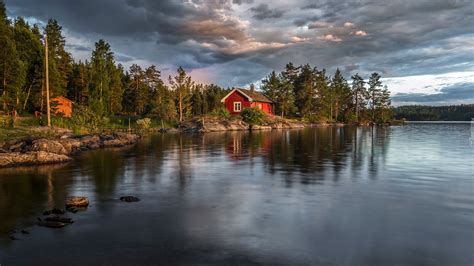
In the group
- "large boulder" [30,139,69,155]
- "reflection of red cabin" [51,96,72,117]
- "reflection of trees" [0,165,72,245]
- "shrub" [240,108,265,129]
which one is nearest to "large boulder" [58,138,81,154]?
"large boulder" [30,139,69,155]

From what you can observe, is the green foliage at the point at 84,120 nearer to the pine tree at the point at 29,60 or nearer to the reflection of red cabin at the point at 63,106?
the reflection of red cabin at the point at 63,106

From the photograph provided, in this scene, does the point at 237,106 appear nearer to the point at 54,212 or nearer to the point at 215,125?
the point at 215,125

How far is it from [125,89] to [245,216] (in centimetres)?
7543

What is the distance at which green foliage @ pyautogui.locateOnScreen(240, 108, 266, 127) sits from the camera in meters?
74.2

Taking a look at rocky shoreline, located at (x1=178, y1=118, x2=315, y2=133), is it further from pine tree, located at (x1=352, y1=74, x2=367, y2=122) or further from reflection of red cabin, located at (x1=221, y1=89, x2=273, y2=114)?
pine tree, located at (x1=352, y1=74, x2=367, y2=122)

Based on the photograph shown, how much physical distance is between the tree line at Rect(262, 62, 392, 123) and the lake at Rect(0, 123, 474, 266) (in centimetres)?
7642

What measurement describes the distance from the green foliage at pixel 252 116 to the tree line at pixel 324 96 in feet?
62.9

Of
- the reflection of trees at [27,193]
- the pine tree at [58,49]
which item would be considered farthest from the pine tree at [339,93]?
the reflection of trees at [27,193]

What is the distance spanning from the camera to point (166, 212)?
1117 centimetres

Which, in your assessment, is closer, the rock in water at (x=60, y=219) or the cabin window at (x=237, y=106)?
the rock in water at (x=60, y=219)

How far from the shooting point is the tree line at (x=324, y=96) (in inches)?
3762

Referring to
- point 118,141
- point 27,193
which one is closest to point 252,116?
point 118,141

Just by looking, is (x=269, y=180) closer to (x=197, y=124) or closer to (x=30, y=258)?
(x=30, y=258)

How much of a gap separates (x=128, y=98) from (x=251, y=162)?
6461cm
